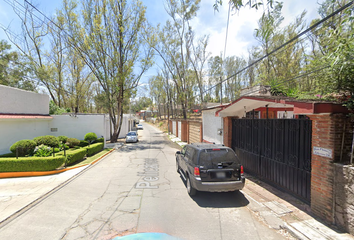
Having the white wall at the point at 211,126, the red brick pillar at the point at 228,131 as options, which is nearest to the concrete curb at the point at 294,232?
the red brick pillar at the point at 228,131

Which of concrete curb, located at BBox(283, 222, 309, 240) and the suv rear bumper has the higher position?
the suv rear bumper

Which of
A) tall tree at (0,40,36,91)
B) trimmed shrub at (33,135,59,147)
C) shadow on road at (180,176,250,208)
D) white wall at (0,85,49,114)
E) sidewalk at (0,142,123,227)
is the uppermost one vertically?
tall tree at (0,40,36,91)

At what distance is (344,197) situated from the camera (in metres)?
3.94

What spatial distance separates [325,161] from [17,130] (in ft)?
54.4

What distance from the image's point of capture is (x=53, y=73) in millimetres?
26297

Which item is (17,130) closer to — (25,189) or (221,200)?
(25,189)

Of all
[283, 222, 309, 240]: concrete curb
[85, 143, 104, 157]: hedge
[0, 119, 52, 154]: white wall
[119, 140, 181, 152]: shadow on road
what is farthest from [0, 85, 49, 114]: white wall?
[283, 222, 309, 240]: concrete curb

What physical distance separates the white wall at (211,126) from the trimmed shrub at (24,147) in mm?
10923

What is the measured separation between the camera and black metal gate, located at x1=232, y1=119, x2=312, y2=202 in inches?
212

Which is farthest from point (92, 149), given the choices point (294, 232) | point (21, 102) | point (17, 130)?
point (294, 232)

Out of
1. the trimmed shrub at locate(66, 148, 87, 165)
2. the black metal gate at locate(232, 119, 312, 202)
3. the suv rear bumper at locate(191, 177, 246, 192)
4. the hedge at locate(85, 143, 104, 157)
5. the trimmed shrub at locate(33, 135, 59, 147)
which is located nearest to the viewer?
the black metal gate at locate(232, 119, 312, 202)

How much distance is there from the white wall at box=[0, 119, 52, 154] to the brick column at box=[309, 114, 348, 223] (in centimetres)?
1539

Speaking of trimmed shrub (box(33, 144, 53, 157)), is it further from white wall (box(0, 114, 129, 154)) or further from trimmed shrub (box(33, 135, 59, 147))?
white wall (box(0, 114, 129, 154))

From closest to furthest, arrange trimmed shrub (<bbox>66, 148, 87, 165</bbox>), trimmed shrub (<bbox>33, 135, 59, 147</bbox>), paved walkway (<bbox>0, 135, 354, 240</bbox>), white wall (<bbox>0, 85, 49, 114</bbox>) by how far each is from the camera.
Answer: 1. paved walkway (<bbox>0, 135, 354, 240</bbox>)
2. trimmed shrub (<bbox>66, 148, 87, 165</bbox>)
3. trimmed shrub (<bbox>33, 135, 59, 147</bbox>)
4. white wall (<bbox>0, 85, 49, 114</bbox>)
